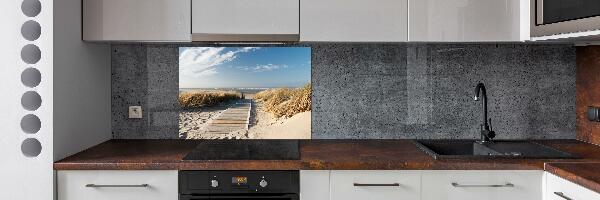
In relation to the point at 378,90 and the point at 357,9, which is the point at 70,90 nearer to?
the point at 357,9

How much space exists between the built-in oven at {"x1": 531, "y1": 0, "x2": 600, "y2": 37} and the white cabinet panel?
112 centimetres

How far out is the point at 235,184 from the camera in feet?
7.53

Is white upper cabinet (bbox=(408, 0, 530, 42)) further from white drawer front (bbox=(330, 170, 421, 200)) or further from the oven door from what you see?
the oven door

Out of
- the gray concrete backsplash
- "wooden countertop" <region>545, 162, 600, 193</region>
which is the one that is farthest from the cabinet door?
"wooden countertop" <region>545, 162, 600, 193</region>

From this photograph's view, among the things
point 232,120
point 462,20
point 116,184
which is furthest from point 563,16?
point 116,184

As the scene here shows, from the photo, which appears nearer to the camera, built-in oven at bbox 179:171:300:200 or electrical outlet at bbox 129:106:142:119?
built-in oven at bbox 179:171:300:200

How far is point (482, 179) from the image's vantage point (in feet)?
7.57

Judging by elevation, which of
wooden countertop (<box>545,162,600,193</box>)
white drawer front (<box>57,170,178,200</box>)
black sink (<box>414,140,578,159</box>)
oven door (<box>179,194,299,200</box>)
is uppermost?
black sink (<box>414,140,578,159</box>)

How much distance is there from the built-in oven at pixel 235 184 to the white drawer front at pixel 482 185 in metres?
0.56

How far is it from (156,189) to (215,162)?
10.6 inches

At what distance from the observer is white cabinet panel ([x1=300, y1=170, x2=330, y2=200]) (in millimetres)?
2312

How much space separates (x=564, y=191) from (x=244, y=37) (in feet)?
4.83
